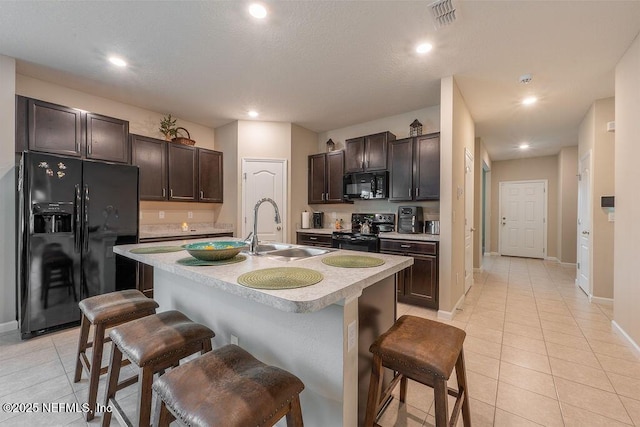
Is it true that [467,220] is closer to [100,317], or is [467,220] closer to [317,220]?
[317,220]

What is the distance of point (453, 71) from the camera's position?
9.30 ft

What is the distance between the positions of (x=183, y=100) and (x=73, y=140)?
1.32m

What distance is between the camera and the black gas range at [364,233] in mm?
3676

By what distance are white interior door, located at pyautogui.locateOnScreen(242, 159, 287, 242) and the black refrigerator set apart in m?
1.63

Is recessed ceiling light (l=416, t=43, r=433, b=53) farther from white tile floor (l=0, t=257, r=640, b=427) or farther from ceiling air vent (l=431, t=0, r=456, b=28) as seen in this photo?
white tile floor (l=0, t=257, r=640, b=427)

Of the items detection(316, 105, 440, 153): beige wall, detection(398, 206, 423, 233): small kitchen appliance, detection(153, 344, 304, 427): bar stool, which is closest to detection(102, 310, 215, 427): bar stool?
detection(153, 344, 304, 427): bar stool

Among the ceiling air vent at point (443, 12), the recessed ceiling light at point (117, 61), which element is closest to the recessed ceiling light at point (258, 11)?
the ceiling air vent at point (443, 12)

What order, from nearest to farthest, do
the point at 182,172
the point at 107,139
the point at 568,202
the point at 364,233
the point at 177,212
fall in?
1. the point at 107,139
2. the point at 364,233
3. the point at 182,172
4. the point at 177,212
5. the point at 568,202

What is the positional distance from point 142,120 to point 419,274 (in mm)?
4448

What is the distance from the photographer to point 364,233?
12.6 feet

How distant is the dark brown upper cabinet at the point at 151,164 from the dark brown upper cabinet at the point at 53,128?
23.5 inches

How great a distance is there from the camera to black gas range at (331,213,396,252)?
3.68 meters


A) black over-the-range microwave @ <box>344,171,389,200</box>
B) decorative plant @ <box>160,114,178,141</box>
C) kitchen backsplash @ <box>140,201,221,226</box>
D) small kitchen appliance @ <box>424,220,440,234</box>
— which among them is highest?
decorative plant @ <box>160,114,178,141</box>

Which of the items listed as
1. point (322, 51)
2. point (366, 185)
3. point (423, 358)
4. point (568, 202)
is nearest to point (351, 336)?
point (423, 358)
